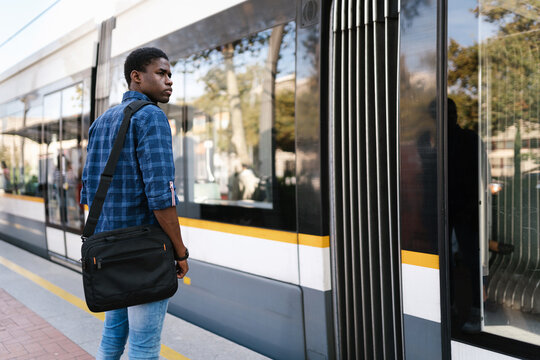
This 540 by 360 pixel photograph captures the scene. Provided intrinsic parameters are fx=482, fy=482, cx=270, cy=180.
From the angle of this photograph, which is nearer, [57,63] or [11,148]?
[57,63]

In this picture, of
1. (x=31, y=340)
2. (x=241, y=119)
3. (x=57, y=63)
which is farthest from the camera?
(x=57, y=63)

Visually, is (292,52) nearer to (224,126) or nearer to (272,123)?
(272,123)

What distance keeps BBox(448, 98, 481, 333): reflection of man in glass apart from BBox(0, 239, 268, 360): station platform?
155 centimetres

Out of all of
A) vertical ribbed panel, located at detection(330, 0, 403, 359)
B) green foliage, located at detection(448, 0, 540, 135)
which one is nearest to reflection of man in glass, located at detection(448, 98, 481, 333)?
green foliage, located at detection(448, 0, 540, 135)

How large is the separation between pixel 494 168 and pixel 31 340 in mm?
3630

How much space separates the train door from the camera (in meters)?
6.15

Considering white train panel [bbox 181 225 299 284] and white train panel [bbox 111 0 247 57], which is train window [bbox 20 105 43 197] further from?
white train panel [bbox 181 225 299 284]

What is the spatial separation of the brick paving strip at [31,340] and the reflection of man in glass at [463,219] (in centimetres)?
262

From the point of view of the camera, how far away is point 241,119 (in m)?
3.57

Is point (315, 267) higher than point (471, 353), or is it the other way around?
point (315, 267)

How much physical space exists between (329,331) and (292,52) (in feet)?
5.68

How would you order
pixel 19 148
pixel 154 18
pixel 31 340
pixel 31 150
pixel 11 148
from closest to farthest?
pixel 31 340 → pixel 154 18 → pixel 31 150 → pixel 19 148 → pixel 11 148

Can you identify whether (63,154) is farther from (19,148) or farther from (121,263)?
(121,263)

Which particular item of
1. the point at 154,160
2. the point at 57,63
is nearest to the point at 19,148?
the point at 57,63
